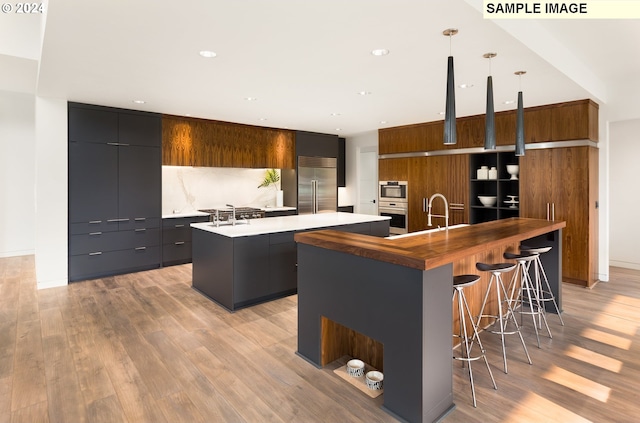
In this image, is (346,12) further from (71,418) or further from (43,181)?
(43,181)

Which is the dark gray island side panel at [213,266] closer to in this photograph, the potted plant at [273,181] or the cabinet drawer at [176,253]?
the cabinet drawer at [176,253]

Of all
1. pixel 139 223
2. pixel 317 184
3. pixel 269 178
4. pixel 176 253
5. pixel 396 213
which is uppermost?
pixel 269 178

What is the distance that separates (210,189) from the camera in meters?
6.85

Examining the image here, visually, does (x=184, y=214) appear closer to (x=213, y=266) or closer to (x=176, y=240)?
(x=176, y=240)

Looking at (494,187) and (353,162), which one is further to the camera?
(353,162)

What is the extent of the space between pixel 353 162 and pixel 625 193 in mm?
5149

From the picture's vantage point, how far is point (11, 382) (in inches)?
101

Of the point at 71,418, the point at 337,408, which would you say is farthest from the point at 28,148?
the point at 337,408

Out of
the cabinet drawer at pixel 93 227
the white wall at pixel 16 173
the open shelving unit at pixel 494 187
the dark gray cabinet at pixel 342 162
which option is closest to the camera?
the cabinet drawer at pixel 93 227

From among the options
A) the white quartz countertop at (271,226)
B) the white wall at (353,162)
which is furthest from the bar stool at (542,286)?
the white wall at (353,162)

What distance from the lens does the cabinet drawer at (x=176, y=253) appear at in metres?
5.86

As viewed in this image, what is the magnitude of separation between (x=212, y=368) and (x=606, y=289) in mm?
5084

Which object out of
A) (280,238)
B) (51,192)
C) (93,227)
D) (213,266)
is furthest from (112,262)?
(280,238)

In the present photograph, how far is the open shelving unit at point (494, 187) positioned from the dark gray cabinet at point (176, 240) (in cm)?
465
